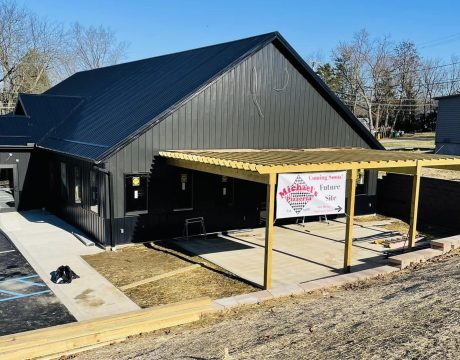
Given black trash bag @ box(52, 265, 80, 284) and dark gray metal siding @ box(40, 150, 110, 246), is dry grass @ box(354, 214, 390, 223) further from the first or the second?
black trash bag @ box(52, 265, 80, 284)

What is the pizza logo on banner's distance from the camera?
1175cm

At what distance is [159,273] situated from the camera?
11.7 metres

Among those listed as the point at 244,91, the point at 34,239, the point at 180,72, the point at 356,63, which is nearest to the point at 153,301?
the point at 34,239

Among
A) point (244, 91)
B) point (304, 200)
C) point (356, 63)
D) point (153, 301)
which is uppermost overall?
point (356, 63)

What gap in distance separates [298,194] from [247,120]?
494 centimetres

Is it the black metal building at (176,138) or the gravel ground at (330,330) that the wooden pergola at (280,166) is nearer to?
the black metal building at (176,138)

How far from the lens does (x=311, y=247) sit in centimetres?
1434

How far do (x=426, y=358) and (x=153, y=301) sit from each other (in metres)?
5.86

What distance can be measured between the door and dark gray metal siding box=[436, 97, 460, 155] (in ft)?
102

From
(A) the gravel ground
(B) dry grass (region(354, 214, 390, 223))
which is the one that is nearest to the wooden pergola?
(A) the gravel ground

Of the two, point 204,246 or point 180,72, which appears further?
point 180,72

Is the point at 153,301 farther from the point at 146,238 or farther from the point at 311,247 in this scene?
the point at 311,247

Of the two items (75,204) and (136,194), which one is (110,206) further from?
(75,204)

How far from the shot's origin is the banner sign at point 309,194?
11.7 metres
